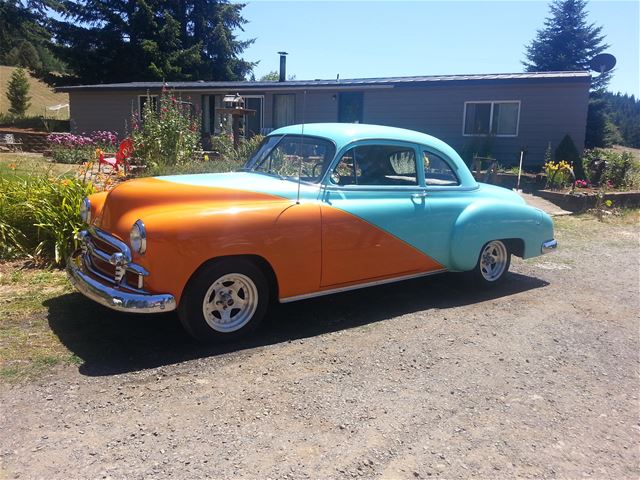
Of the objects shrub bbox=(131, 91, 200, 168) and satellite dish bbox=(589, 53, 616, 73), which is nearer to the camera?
shrub bbox=(131, 91, 200, 168)

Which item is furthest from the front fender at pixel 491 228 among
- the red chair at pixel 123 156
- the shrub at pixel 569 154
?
the shrub at pixel 569 154

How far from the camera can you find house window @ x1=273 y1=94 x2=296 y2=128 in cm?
2044

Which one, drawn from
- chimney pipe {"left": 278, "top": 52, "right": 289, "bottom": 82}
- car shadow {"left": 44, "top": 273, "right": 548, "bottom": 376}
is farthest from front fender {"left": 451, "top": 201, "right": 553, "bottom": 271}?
chimney pipe {"left": 278, "top": 52, "right": 289, "bottom": 82}

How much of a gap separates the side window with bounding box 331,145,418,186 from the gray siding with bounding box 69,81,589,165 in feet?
29.8

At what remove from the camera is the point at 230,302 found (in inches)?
158

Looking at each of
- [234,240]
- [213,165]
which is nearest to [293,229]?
[234,240]

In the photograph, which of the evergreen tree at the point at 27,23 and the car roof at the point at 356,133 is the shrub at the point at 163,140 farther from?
the evergreen tree at the point at 27,23

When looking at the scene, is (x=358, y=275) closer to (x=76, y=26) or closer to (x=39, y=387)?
(x=39, y=387)

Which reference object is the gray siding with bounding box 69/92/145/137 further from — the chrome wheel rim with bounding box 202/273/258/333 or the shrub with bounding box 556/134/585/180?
the chrome wheel rim with bounding box 202/273/258/333

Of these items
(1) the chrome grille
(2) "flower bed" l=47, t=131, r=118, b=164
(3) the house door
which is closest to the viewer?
(1) the chrome grille

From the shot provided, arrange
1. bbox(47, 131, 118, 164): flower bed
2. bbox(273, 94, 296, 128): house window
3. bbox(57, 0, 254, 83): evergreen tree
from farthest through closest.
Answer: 1. bbox(57, 0, 254, 83): evergreen tree
2. bbox(273, 94, 296, 128): house window
3. bbox(47, 131, 118, 164): flower bed

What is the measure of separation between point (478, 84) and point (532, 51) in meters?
24.4

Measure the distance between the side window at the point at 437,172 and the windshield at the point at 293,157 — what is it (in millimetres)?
1100

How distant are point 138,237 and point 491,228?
3358 millimetres
